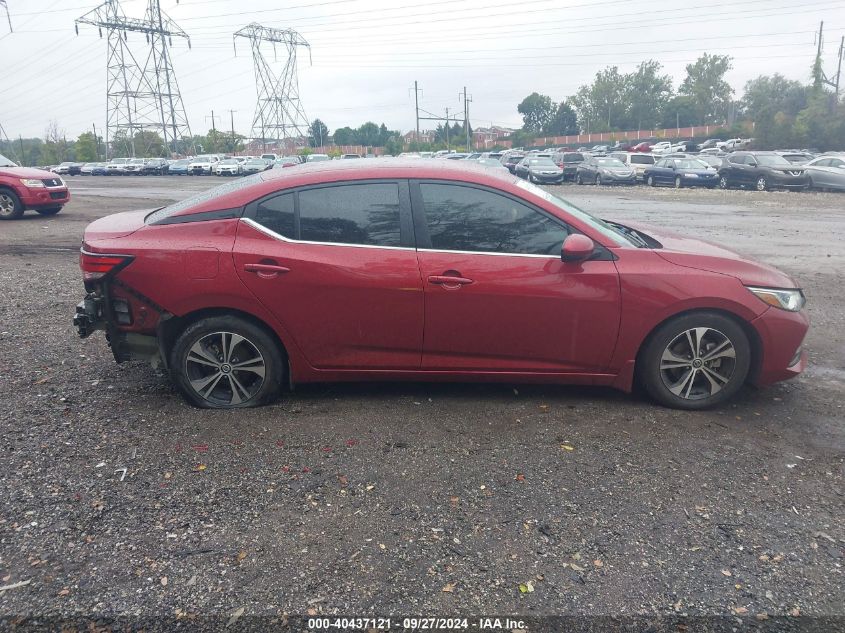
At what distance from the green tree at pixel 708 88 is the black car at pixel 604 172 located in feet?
260

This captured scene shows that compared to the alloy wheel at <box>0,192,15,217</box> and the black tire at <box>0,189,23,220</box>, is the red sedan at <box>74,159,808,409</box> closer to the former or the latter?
the black tire at <box>0,189,23,220</box>

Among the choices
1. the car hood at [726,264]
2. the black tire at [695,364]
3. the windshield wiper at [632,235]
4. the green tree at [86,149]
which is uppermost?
the green tree at [86,149]

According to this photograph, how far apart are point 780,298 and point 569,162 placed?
36.4m

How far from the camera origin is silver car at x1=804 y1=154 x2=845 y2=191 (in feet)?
82.6

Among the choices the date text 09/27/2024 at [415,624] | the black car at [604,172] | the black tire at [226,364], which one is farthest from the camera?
the black car at [604,172]

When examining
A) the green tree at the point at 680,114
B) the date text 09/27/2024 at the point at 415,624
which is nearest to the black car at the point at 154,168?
the date text 09/27/2024 at the point at 415,624

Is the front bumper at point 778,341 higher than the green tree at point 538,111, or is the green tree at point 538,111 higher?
the green tree at point 538,111

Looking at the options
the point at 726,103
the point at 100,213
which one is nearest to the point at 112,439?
the point at 100,213

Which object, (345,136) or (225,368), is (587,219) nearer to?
(225,368)

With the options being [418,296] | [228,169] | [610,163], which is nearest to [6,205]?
[418,296]

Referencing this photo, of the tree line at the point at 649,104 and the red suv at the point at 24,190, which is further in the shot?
the tree line at the point at 649,104

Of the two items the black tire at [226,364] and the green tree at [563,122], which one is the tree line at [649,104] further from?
the black tire at [226,364]

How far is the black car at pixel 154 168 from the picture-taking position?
58.8 meters

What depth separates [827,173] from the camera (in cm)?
2544
